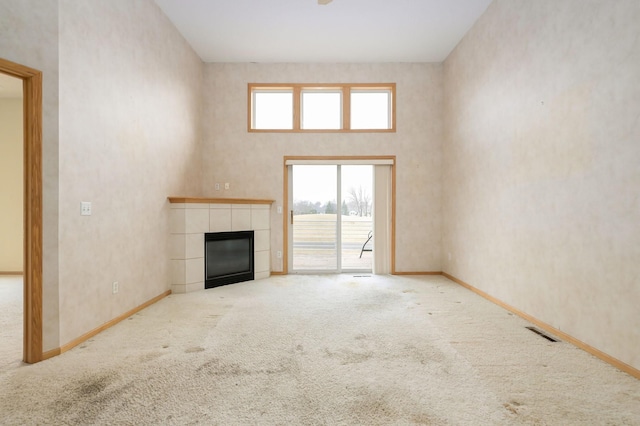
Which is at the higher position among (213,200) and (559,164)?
(559,164)

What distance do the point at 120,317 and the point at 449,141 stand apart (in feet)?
16.7

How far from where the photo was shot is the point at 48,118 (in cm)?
234

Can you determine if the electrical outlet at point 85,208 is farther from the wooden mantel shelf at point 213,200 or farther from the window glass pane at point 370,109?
the window glass pane at point 370,109

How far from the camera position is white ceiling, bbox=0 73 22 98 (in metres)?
4.70

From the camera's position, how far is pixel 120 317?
3.15 metres

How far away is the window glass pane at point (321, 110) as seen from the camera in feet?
18.2

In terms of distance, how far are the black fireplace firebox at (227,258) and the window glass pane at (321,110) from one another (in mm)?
2227

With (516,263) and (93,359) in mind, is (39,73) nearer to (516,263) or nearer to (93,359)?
(93,359)

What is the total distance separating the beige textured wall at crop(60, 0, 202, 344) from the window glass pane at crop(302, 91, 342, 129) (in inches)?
81.5

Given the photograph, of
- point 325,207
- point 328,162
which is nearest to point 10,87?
point 328,162

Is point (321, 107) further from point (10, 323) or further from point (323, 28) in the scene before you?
point (10, 323)

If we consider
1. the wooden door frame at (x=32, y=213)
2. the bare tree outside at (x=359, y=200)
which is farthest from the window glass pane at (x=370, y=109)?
the wooden door frame at (x=32, y=213)

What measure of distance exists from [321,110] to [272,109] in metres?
0.87

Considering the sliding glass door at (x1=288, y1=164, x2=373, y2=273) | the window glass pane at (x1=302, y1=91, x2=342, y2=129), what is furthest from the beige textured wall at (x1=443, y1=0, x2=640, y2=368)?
the window glass pane at (x1=302, y1=91, x2=342, y2=129)
